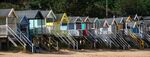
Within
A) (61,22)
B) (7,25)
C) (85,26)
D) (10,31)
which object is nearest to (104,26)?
A: (85,26)

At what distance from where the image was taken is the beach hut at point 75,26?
5919cm

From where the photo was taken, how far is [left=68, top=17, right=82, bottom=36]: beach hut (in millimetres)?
59188

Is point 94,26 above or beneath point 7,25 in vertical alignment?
beneath

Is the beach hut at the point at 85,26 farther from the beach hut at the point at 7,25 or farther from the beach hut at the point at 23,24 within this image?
the beach hut at the point at 7,25

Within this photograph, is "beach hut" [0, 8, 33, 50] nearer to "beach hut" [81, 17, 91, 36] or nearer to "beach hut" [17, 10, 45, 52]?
"beach hut" [17, 10, 45, 52]

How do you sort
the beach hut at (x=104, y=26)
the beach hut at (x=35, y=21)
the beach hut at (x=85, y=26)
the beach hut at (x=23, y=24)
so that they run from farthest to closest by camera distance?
the beach hut at (x=104, y=26) → the beach hut at (x=85, y=26) → the beach hut at (x=35, y=21) → the beach hut at (x=23, y=24)

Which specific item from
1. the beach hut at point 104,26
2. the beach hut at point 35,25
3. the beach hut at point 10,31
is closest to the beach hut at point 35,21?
the beach hut at point 35,25

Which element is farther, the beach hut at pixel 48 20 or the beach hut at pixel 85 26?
the beach hut at pixel 85 26

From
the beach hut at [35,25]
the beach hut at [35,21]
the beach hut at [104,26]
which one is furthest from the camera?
the beach hut at [104,26]

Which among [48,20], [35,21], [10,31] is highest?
[48,20]

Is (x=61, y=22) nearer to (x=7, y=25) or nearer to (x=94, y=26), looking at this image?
(x=94, y=26)

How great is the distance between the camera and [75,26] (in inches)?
2362

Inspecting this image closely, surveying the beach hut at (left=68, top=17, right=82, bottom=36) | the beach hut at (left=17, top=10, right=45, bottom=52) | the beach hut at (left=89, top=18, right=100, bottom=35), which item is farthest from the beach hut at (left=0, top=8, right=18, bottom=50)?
the beach hut at (left=89, top=18, right=100, bottom=35)

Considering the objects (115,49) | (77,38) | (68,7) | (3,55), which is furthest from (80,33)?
(68,7)
